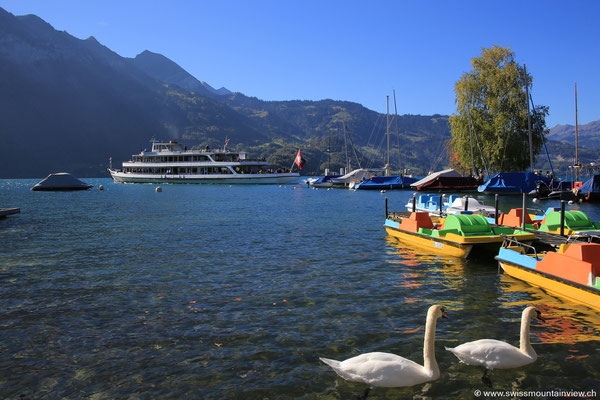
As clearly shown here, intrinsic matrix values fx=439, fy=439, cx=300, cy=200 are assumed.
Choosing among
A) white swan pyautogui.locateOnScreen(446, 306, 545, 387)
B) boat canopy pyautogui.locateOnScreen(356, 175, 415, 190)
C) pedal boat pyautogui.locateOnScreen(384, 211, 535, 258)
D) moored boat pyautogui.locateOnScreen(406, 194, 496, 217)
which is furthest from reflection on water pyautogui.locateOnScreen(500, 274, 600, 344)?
boat canopy pyautogui.locateOnScreen(356, 175, 415, 190)

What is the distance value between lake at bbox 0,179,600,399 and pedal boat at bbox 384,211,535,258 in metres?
0.68

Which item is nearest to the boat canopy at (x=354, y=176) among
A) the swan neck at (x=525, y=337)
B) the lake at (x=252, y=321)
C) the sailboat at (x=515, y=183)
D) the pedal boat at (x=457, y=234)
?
the sailboat at (x=515, y=183)

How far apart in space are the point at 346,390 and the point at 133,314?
6.01m

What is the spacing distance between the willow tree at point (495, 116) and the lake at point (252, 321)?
56773mm

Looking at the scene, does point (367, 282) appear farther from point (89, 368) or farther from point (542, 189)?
point (542, 189)

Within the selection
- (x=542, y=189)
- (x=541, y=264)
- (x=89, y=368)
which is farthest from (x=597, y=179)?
(x=89, y=368)

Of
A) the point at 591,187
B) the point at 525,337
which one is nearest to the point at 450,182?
the point at 591,187

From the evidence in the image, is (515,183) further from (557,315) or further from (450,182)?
(557,315)

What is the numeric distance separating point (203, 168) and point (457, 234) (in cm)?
9851

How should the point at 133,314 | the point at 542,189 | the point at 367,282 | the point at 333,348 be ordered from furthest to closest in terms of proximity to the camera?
the point at 542,189 < the point at 367,282 < the point at 133,314 < the point at 333,348

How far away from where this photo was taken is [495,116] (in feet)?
226

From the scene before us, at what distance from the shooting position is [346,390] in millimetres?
6844

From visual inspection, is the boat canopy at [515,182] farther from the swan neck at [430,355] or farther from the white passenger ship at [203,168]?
the white passenger ship at [203,168]

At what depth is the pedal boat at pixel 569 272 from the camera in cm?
1075
